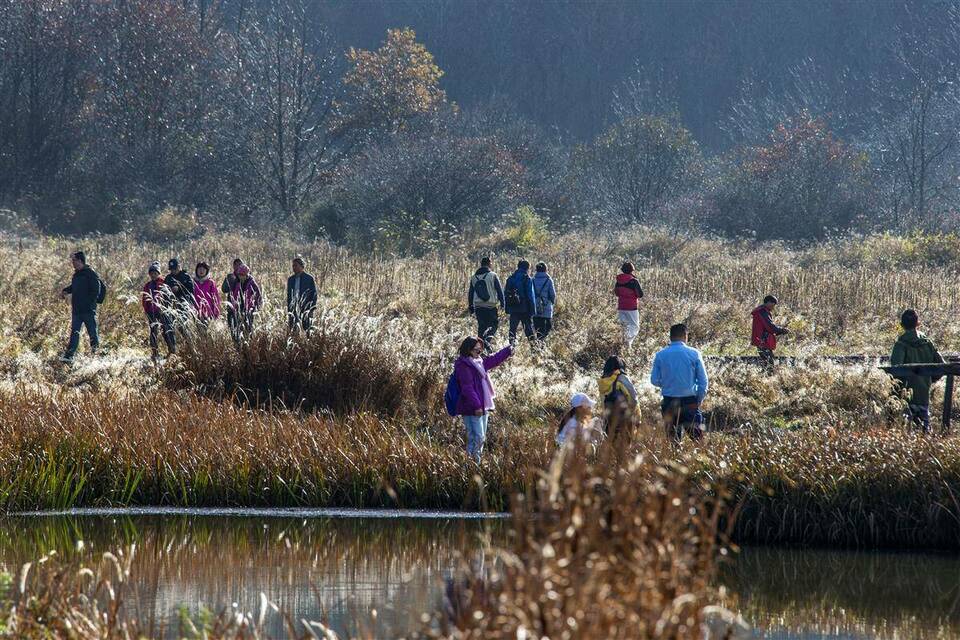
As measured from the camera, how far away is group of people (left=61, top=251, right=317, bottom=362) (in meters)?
15.5

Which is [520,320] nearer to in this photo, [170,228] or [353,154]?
[170,228]

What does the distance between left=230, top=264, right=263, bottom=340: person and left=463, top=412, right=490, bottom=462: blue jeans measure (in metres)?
3.84

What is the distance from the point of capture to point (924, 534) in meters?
10.5

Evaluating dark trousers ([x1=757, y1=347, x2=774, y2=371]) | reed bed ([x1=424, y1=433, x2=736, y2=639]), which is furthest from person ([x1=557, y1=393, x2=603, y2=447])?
dark trousers ([x1=757, y1=347, x2=774, y2=371])

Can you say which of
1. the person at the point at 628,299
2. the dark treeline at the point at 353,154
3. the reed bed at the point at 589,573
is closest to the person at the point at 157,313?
the person at the point at 628,299

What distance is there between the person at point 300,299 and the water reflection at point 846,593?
6.44 m

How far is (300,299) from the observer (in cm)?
1638

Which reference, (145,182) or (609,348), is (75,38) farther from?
(609,348)

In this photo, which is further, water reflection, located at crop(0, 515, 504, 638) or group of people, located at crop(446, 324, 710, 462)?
group of people, located at crop(446, 324, 710, 462)

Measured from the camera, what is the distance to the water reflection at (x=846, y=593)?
8648 mm

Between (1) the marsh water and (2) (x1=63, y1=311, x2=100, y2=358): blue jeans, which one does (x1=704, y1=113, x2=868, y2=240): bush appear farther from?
(1) the marsh water

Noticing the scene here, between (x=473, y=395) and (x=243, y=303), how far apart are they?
5.73 metres

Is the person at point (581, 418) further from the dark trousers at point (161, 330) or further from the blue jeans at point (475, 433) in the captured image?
the dark trousers at point (161, 330)

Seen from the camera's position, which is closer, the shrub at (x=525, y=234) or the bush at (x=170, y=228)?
the shrub at (x=525, y=234)
